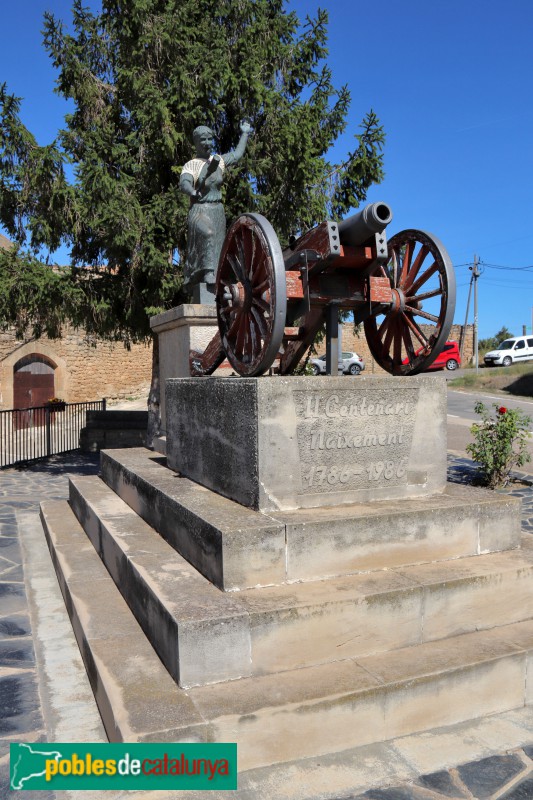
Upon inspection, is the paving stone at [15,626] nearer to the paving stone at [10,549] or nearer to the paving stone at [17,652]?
the paving stone at [17,652]

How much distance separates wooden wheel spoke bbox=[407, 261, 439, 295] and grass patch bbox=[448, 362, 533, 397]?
20.6 metres

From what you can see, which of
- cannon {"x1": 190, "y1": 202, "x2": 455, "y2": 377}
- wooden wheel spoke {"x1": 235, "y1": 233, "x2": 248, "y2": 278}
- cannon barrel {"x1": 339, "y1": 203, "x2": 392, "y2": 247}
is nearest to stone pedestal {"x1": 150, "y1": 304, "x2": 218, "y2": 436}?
cannon {"x1": 190, "y1": 202, "x2": 455, "y2": 377}

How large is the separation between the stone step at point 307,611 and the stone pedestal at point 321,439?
523 mm

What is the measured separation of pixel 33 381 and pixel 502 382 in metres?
17.9

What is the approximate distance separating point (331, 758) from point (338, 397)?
1.77 metres

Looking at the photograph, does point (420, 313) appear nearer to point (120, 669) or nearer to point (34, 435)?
point (120, 669)

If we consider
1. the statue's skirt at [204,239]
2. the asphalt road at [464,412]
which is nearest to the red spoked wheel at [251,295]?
the statue's skirt at [204,239]

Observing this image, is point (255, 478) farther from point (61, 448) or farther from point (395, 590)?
point (61, 448)

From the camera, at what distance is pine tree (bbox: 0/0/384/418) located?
8.84m

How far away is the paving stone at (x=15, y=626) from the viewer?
3.82 m

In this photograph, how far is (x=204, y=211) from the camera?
6039 mm

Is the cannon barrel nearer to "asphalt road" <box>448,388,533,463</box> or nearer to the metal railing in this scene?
"asphalt road" <box>448,388,533,463</box>

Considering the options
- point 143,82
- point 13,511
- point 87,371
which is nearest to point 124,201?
point 143,82

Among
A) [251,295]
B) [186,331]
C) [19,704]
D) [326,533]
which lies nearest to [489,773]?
[326,533]
